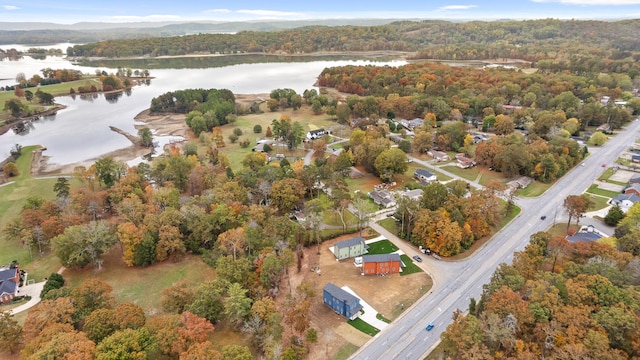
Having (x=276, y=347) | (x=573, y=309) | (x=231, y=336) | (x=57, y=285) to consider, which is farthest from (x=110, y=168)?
(x=573, y=309)

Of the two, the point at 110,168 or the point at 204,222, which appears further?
the point at 110,168

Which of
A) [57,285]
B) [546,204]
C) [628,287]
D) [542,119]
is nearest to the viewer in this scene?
[628,287]

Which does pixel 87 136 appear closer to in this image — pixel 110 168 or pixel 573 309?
pixel 110 168

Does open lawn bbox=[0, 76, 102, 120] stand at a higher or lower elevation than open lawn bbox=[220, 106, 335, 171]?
higher

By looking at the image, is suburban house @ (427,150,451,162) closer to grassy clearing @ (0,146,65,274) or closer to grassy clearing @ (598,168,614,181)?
grassy clearing @ (598,168,614,181)

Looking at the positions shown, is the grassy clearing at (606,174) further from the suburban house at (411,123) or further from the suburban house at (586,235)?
the suburban house at (411,123)

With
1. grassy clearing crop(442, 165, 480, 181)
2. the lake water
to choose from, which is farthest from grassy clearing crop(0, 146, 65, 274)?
grassy clearing crop(442, 165, 480, 181)
